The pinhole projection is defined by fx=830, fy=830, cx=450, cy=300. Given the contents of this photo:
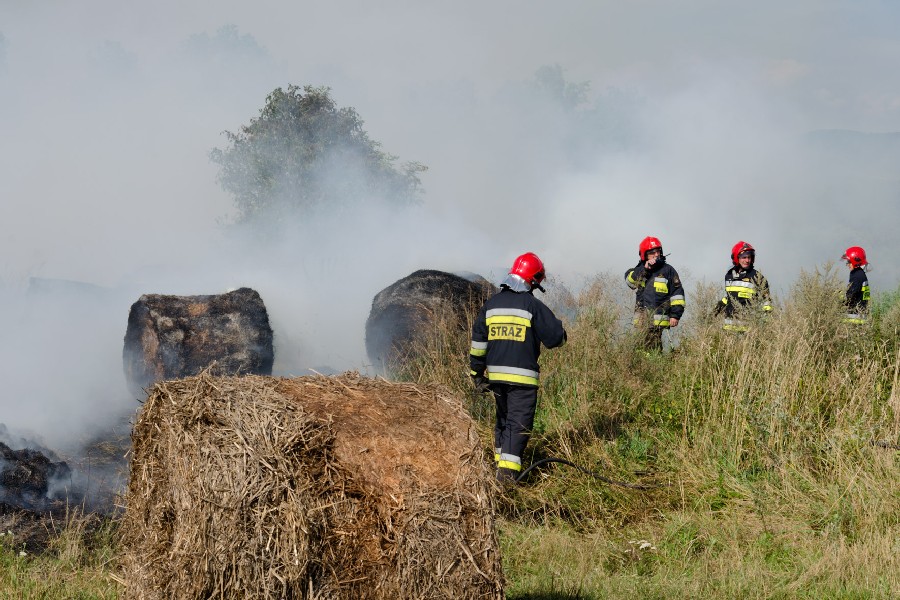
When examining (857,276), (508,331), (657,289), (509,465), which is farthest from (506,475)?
(857,276)

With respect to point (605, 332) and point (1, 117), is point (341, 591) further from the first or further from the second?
point (1, 117)

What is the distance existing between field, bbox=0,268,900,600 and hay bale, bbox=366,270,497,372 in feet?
2.98

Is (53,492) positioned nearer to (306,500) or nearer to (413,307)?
(306,500)

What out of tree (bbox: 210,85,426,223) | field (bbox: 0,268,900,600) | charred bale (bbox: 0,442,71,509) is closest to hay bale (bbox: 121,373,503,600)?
field (bbox: 0,268,900,600)

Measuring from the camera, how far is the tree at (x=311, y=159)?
21.4m

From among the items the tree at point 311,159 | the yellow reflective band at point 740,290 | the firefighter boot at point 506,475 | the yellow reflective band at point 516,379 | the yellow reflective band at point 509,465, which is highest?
the tree at point 311,159

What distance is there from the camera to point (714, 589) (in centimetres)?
500

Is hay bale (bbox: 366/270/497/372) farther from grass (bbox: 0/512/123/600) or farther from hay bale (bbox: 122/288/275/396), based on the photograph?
grass (bbox: 0/512/123/600)

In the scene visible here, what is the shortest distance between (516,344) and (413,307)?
4.02 metres

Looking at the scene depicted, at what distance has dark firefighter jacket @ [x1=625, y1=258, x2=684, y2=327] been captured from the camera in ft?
34.2

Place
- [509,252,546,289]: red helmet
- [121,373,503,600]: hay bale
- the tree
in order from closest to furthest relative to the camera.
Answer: [121,373,503,600]: hay bale → [509,252,546,289]: red helmet → the tree

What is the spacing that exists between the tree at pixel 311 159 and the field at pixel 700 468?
13.0 metres

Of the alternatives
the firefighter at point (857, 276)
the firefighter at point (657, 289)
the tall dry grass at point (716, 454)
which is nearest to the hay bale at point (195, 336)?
the tall dry grass at point (716, 454)

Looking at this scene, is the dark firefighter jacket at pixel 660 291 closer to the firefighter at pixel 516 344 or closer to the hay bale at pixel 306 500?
the firefighter at pixel 516 344
